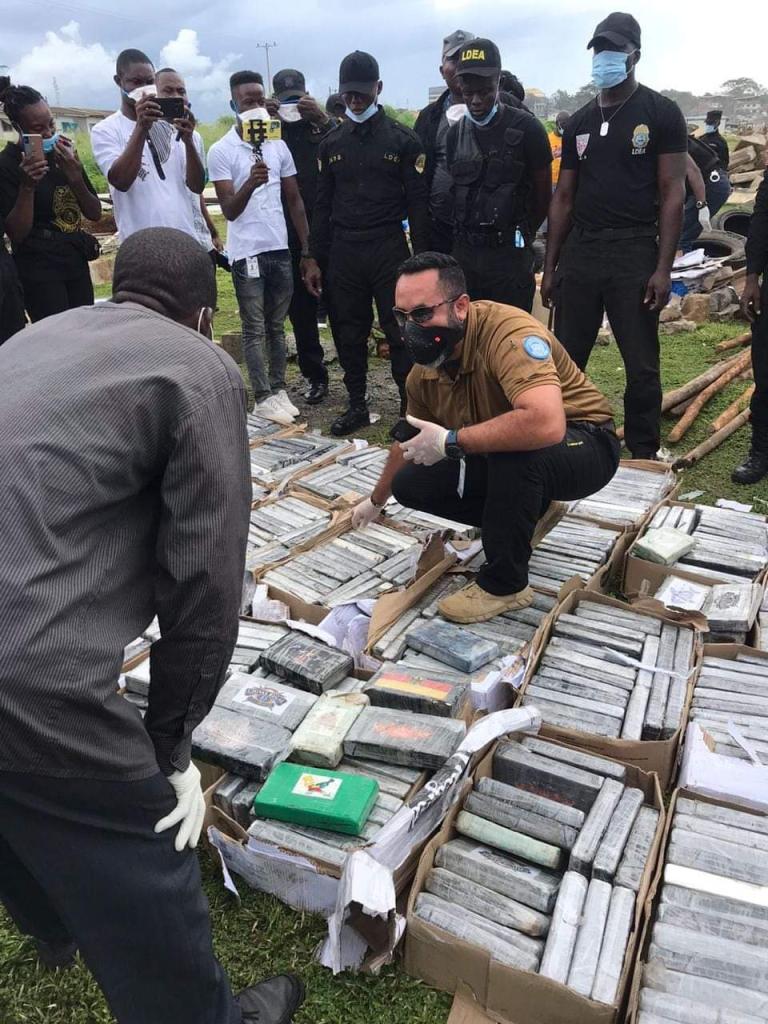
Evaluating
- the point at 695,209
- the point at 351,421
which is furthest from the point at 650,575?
the point at 695,209

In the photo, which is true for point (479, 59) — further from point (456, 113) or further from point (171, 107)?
point (171, 107)

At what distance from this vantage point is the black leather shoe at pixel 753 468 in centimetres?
530

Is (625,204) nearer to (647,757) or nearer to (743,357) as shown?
(743,357)

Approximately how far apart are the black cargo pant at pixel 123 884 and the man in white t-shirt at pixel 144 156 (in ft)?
16.6

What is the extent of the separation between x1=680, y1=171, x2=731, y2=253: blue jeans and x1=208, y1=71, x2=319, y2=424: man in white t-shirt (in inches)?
243

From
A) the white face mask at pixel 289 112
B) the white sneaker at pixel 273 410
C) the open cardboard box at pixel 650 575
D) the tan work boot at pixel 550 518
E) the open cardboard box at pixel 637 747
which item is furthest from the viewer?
the white face mask at pixel 289 112

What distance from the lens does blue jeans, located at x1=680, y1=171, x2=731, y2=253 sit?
10.8 m

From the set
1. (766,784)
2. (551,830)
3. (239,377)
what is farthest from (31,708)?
(766,784)

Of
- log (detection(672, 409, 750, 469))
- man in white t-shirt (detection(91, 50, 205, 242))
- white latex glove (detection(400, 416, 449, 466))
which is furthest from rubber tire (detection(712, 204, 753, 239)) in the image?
white latex glove (detection(400, 416, 449, 466))

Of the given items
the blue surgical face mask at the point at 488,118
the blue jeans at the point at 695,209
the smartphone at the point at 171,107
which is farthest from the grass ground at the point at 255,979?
the blue jeans at the point at 695,209

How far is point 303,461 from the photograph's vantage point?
561 centimetres

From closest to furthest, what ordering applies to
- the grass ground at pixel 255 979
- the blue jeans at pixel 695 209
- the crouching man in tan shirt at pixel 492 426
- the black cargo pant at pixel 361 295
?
the grass ground at pixel 255 979 < the crouching man in tan shirt at pixel 492 426 < the black cargo pant at pixel 361 295 < the blue jeans at pixel 695 209

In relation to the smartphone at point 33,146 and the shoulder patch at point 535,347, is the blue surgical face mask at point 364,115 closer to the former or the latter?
the smartphone at point 33,146

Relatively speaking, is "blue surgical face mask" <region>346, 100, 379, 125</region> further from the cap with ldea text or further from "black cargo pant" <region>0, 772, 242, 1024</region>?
"black cargo pant" <region>0, 772, 242, 1024</region>
